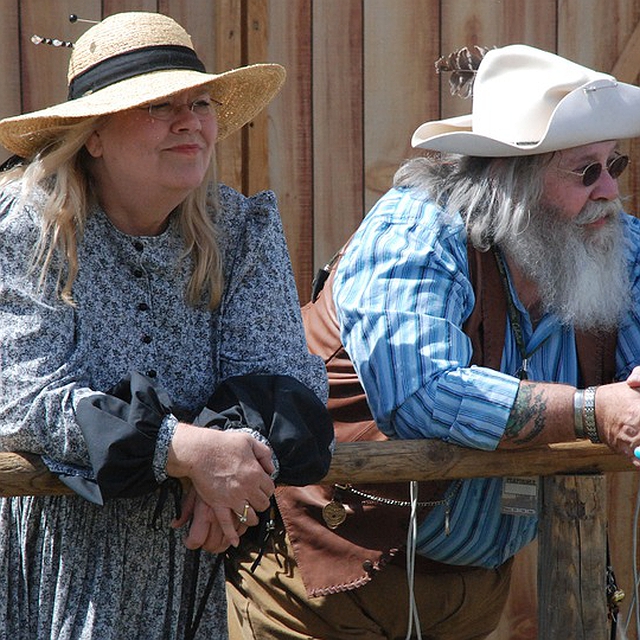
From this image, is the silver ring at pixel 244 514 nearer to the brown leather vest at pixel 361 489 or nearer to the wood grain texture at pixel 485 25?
the brown leather vest at pixel 361 489

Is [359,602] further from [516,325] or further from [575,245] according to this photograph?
[575,245]

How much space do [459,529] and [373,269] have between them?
0.71 metres

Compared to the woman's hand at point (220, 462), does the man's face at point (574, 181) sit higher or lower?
higher

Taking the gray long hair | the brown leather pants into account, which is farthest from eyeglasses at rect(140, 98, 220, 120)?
the brown leather pants

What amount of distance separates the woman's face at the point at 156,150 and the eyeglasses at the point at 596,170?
46.0 inches

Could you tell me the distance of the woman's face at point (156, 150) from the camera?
8.83 feet

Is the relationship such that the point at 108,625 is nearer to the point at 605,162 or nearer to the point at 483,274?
the point at 483,274

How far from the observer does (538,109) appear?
3473 mm

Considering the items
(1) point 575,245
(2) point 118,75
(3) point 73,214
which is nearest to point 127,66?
(2) point 118,75

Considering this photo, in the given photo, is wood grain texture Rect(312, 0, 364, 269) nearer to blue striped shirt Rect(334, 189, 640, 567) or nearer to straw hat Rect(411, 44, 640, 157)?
straw hat Rect(411, 44, 640, 157)

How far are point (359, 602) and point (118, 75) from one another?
1.57 m

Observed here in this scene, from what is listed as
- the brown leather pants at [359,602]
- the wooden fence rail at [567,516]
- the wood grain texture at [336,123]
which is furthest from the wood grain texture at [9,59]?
the wooden fence rail at [567,516]

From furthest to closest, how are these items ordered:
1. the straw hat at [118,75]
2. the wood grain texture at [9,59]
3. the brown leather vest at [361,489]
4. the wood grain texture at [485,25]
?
the wood grain texture at [485,25] → the wood grain texture at [9,59] → the brown leather vest at [361,489] → the straw hat at [118,75]

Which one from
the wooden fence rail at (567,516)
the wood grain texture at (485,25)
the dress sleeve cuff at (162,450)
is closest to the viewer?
the dress sleeve cuff at (162,450)
